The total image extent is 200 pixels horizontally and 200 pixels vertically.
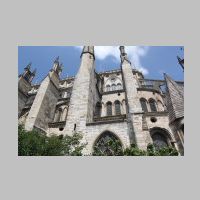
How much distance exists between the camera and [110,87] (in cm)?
2456

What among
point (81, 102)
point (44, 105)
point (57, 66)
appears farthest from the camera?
point (57, 66)

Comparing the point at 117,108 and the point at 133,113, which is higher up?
the point at 117,108

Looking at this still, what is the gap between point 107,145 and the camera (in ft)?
→ 34.7

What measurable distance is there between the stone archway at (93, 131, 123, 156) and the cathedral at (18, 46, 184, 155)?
0.06m

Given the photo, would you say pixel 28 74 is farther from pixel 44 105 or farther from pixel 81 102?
pixel 81 102

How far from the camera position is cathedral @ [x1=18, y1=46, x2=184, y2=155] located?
10758mm

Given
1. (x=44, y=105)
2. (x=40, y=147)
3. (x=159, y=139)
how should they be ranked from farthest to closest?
(x=44, y=105) → (x=159, y=139) → (x=40, y=147)

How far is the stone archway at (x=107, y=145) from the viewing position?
9.54 meters

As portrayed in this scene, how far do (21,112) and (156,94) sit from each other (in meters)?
14.1

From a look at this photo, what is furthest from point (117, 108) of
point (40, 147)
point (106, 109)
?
point (40, 147)

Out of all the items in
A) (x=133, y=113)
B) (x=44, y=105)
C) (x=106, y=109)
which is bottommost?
(x=133, y=113)

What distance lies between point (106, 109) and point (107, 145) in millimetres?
8985

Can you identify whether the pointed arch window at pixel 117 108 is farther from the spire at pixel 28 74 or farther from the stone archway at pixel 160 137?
the spire at pixel 28 74

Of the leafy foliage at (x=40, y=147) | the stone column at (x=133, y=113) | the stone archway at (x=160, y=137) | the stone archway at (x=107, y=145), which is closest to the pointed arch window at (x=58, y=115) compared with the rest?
the stone column at (x=133, y=113)
